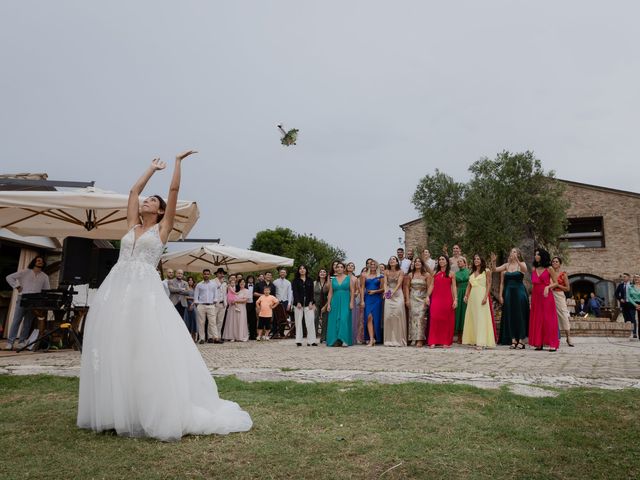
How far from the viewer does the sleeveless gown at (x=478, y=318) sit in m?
11.2

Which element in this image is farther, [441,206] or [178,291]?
[441,206]

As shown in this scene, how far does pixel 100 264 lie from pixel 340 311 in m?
5.73

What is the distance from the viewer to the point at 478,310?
11.5 m

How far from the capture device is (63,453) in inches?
121

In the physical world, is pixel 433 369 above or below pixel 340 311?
below

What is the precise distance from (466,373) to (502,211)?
25.2 m

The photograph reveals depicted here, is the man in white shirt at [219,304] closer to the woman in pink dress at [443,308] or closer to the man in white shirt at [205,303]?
the man in white shirt at [205,303]

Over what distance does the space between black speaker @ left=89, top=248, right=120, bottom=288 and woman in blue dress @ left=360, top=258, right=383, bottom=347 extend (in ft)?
19.7

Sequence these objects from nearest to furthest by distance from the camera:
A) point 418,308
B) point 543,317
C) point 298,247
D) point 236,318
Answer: point 543,317 → point 418,308 → point 236,318 → point 298,247

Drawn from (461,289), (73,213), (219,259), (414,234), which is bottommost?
(461,289)

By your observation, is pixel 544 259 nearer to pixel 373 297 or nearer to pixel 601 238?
pixel 373 297

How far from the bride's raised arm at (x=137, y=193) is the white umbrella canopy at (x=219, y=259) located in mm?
10764

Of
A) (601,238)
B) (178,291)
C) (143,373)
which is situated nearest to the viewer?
(143,373)

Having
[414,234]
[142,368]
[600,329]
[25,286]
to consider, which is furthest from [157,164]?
[414,234]
